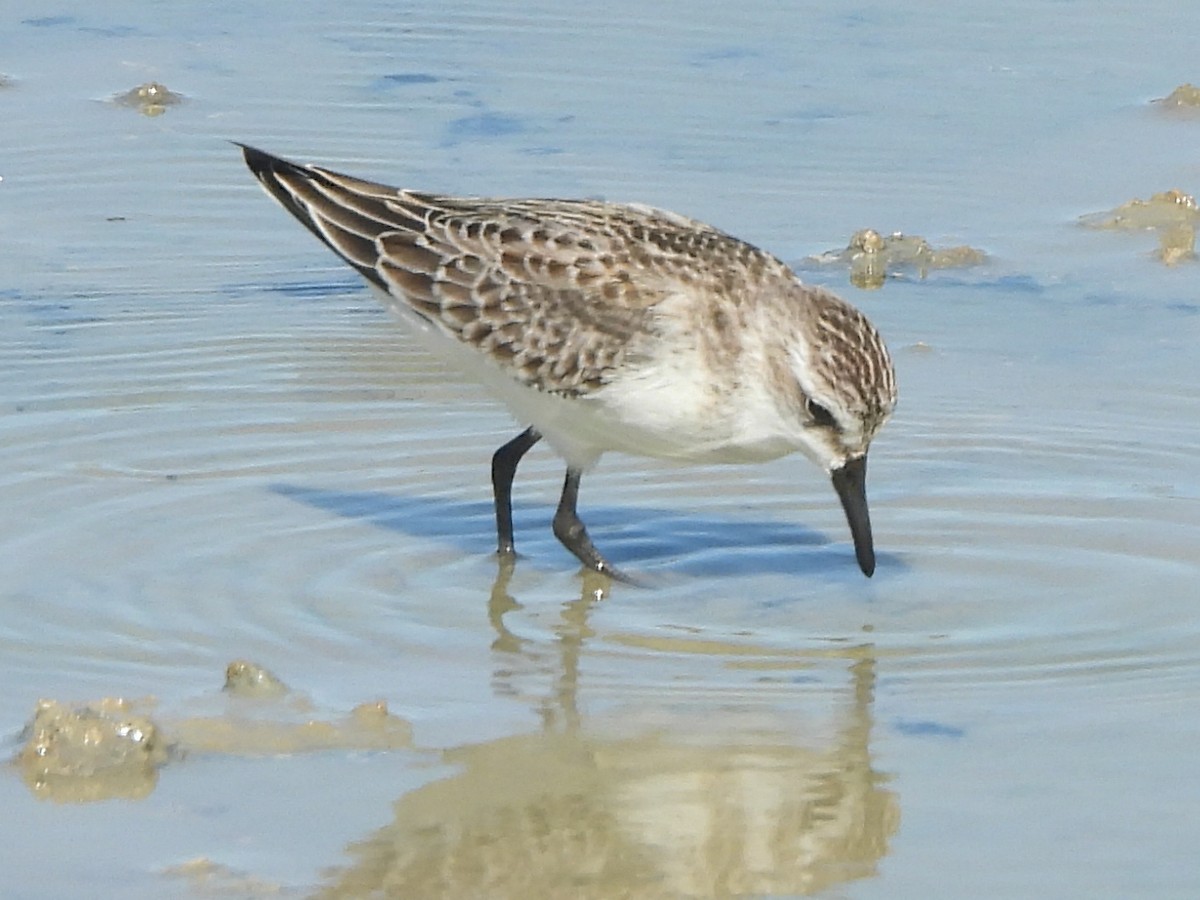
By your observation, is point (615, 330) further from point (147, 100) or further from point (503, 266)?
point (147, 100)

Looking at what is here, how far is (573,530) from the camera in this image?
343 inches

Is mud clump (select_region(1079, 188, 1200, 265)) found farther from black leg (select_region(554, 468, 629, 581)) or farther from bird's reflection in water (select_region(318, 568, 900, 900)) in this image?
bird's reflection in water (select_region(318, 568, 900, 900))

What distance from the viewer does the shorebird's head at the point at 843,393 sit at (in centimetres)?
792

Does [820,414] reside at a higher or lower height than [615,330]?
lower

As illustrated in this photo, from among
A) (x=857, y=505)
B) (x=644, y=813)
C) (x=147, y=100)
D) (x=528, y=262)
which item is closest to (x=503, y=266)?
(x=528, y=262)

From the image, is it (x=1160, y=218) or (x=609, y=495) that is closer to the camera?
(x=609, y=495)

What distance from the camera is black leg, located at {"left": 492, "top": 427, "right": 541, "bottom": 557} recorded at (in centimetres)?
882

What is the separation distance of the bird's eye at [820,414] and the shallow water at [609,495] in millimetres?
622

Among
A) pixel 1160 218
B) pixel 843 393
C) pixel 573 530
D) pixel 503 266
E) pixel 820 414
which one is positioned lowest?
pixel 573 530

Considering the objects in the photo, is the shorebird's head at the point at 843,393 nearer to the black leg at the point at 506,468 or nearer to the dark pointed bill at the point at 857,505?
the dark pointed bill at the point at 857,505

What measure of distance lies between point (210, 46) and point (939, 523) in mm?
6575

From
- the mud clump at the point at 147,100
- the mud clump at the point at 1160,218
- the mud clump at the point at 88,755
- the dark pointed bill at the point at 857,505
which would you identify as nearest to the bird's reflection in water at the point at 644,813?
the mud clump at the point at 88,755

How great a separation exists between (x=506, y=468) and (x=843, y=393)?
157cm

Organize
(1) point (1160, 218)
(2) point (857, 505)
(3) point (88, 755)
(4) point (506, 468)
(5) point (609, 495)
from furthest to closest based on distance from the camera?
(1) point (1160, 218) → (5) point (609, 495) → (4) point (506, 468) → (2) point (857, 505) → (3) point (88, 755)
